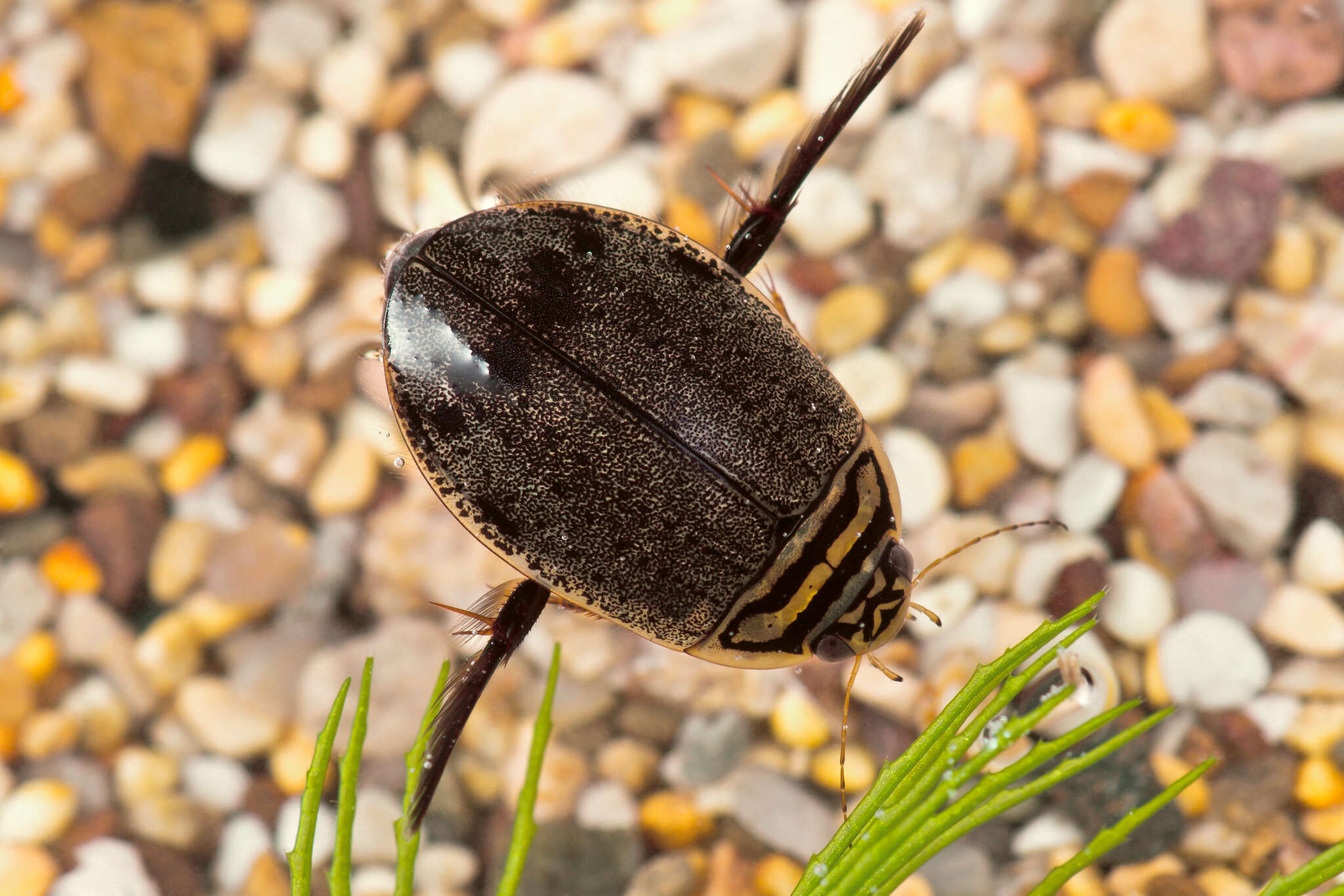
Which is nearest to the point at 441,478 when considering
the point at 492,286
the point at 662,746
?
the point at 492,286

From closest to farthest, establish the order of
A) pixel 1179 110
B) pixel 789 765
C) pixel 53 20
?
pixel 789 765 < pixel 1179 110 < pixel 53 20

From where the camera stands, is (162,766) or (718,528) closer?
(718,528)

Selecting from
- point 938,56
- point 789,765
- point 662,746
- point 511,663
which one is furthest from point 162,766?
point 938,56

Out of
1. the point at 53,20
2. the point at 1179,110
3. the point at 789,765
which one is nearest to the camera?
the point at 789,765

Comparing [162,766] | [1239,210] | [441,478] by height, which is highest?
[1239,210]

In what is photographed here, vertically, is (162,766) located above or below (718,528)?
below

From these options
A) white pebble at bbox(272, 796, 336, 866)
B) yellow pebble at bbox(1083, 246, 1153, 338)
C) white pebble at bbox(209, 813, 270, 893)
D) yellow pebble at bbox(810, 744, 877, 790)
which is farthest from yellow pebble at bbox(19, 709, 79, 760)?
yellow pebble at bbox(1083, 246, 1153, 338)

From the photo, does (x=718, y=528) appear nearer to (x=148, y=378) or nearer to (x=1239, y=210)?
(x=1239, y=210)
